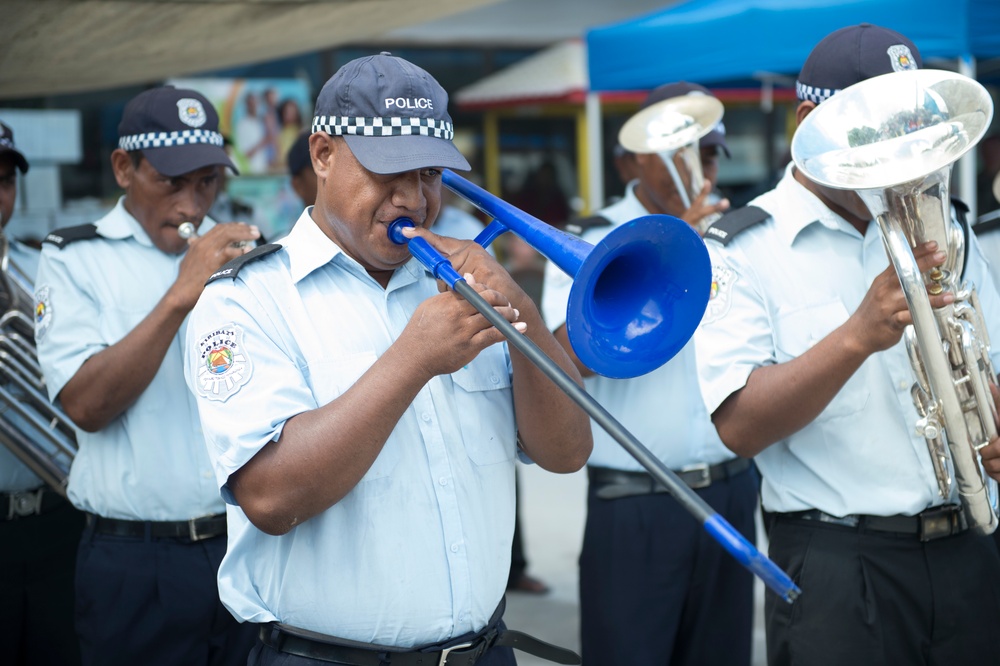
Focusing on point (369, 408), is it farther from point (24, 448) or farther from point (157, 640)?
point (24, 448)

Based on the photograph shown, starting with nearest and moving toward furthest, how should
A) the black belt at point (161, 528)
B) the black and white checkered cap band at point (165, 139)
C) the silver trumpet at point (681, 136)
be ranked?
the black belt at point (161, 528)
the black and white checkered cap band at point (165, 139)
the silver trumpet at point (681, 136)

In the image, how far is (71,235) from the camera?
3.23 m

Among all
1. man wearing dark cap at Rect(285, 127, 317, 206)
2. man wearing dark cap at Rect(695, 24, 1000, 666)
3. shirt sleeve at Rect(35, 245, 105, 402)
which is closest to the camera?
man wearing dark cap at Rect(695, 24, 1000, 666)

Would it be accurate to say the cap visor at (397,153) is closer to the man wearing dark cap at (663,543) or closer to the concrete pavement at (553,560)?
the man wearing dark cap at (663,543)

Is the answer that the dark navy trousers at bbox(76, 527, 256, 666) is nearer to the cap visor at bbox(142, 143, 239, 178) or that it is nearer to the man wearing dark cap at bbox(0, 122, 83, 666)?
the man wearing dark cap at bbox(0, 122, 83, 666)

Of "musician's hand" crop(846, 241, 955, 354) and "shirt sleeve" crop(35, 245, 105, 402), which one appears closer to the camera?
"musician's hand" crop(846, 241, 955, 354)

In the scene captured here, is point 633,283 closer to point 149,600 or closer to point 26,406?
point 149,600

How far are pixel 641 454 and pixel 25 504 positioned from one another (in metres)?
2.62

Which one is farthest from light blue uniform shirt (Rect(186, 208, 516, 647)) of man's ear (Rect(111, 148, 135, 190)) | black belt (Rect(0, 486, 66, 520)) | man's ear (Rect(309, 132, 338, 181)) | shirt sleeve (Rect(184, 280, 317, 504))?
black belt (Rect(0, 486, 66, 520))

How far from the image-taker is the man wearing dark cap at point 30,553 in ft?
11.3

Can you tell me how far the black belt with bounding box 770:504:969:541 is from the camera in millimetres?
2557

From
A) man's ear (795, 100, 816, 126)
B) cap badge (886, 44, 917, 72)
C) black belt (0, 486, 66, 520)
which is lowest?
black belt (0, 486, 66, 520)

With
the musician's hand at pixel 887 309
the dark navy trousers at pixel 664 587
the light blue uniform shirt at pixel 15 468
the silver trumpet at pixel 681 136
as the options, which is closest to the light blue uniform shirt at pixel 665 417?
the dark navy trousers at pixel 664 587

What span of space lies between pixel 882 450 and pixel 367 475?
4.12 feet
